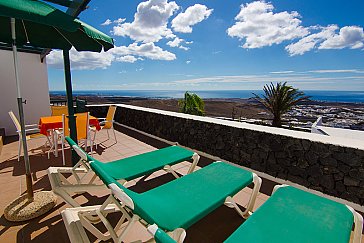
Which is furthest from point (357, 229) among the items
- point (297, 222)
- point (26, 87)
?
point (26, 87)

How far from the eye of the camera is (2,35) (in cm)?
272

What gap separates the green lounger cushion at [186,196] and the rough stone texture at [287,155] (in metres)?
1.21

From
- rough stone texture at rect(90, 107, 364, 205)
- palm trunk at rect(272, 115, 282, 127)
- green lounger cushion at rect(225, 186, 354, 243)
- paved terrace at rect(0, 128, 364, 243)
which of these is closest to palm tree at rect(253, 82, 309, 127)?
palm trunk at rect(272, 115, 282, 127)

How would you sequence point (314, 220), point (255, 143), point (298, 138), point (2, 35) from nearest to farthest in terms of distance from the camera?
point (314, 220) < point (2, 35) < point (298, 138) < point (255, 143)

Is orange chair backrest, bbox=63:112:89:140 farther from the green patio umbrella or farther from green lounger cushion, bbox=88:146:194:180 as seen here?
green lounger cushion, bbox=88:146:194:180

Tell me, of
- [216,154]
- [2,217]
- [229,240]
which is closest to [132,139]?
[216,154]

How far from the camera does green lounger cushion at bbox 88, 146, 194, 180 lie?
243cm

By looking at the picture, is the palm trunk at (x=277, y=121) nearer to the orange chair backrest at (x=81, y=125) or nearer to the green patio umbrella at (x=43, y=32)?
the orange chair backrest at (x=81, y=125)

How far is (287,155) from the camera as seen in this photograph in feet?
10.2

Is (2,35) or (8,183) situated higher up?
(2,35)

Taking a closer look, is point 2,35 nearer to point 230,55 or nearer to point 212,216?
point 212,216

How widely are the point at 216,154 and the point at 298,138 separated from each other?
176 cm

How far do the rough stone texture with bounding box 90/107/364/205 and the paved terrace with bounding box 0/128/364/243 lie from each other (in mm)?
399

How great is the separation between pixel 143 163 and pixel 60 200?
1.26 meters
